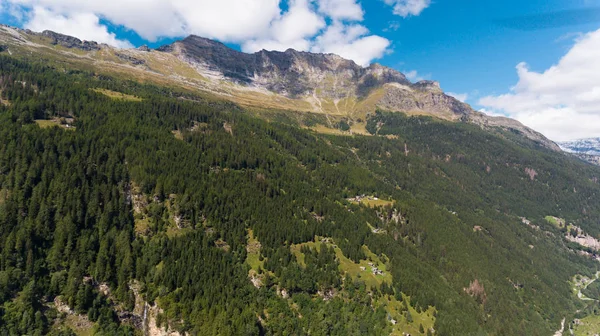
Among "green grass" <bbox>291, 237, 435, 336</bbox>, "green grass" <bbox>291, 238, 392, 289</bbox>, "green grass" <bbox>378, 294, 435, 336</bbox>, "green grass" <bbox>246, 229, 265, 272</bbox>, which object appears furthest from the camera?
"green grass" <bbox>291, 238, 392, 289</bbox>

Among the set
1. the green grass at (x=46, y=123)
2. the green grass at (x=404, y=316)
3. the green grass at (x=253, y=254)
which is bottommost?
the green grass at (x=404, y=316)

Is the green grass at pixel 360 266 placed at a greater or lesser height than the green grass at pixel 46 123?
Answer: lesser

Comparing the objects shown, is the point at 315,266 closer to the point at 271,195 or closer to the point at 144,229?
the point at 271,195

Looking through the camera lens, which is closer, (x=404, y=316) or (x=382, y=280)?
(x=404, y=316)

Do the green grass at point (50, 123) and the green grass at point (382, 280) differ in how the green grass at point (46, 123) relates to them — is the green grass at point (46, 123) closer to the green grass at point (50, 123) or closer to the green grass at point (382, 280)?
the green grass at point (50, 123)

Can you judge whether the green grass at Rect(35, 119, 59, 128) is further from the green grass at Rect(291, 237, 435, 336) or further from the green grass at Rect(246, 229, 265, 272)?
the green grass at Rect(291, 237, 435, 336)

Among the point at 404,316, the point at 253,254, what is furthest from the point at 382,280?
the point at 253,254

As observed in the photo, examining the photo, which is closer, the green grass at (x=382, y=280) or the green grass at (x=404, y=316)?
the green grass at (x=404, y=316)

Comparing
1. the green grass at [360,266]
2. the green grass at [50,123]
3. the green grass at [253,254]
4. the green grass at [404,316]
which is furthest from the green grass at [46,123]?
the green grass at [404,316]

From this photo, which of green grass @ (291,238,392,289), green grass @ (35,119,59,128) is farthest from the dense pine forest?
green grass @ (35,119,59,128)

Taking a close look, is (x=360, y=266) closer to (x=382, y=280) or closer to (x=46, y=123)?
(x=382, y=280)

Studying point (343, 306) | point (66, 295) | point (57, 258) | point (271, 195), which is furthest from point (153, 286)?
point (271, 195)
